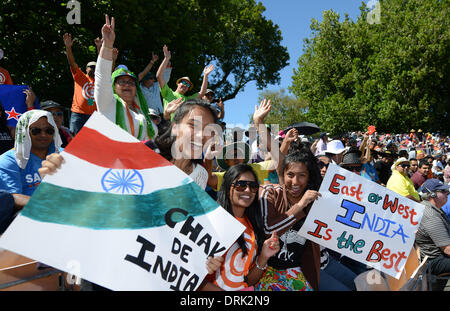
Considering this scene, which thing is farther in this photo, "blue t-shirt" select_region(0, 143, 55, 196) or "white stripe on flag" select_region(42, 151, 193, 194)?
"blue t-shirt" select_region(0, 143, 55, 196)

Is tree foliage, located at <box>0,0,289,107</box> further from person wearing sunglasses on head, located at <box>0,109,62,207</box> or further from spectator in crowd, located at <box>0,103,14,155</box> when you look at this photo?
person wearing sunglasses on head, located at <box>0,109,62,207</box>

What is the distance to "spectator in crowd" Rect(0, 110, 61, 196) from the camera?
2.89 meters

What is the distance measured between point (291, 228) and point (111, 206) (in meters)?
1.69

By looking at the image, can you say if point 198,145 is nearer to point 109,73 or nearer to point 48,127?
point 109,73

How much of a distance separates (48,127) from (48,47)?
842 centimetres

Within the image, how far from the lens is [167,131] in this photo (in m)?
2.65

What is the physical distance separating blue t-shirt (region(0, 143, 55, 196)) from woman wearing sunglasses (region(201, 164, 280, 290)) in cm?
149

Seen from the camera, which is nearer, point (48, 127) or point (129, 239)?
point (129, 239)

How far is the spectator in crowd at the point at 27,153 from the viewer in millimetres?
2895

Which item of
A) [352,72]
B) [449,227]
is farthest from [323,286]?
[352,72]

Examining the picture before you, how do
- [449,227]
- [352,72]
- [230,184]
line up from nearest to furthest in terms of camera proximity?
1. [230,184]
2. [449,227]
3. [352,72]

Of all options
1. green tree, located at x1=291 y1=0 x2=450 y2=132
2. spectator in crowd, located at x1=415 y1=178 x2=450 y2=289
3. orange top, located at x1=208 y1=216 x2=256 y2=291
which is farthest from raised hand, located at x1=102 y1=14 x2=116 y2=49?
green tree, located at x1=291 y1=0 x2=450 y2=132

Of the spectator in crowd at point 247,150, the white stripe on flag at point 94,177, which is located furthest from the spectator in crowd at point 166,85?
the white stripe on flag at point 94,177

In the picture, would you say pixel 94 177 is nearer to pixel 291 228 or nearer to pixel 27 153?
pixel 27 153
